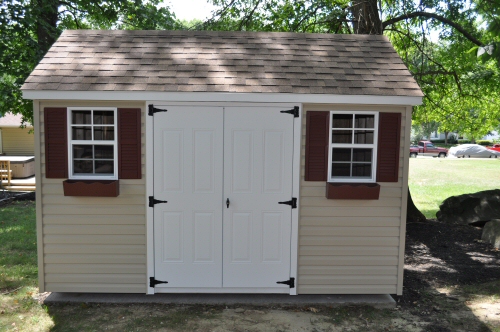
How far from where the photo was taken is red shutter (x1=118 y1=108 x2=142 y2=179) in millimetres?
5547

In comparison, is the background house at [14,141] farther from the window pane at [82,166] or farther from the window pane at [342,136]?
the window pane at [342,136]

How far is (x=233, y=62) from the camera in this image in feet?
19.7

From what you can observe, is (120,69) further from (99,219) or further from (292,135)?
(292,135)

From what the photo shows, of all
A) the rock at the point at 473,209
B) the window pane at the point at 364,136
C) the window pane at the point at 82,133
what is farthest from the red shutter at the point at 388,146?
the rock at the point at 473,209

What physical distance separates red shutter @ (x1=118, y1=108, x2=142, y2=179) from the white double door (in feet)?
0.74

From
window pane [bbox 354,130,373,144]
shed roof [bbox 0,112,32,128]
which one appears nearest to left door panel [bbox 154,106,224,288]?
window pane [bbox 354,130,373,144]

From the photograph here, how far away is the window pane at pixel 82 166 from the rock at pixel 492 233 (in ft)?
24.7

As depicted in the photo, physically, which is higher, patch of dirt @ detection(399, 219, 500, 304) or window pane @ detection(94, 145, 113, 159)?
window pane @ detection(94, 145, 113, 159)

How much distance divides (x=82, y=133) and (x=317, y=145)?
116 inches

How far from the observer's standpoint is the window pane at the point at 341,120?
5.73 metres

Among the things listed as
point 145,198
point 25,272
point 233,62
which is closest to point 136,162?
point 145,198

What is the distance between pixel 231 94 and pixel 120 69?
1.52m

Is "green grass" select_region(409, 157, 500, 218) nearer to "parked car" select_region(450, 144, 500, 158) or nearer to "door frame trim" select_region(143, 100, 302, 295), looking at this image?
"door frame trim" select_region(143, 100, 302, 295)

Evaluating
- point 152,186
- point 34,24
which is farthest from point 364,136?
point 34,24
